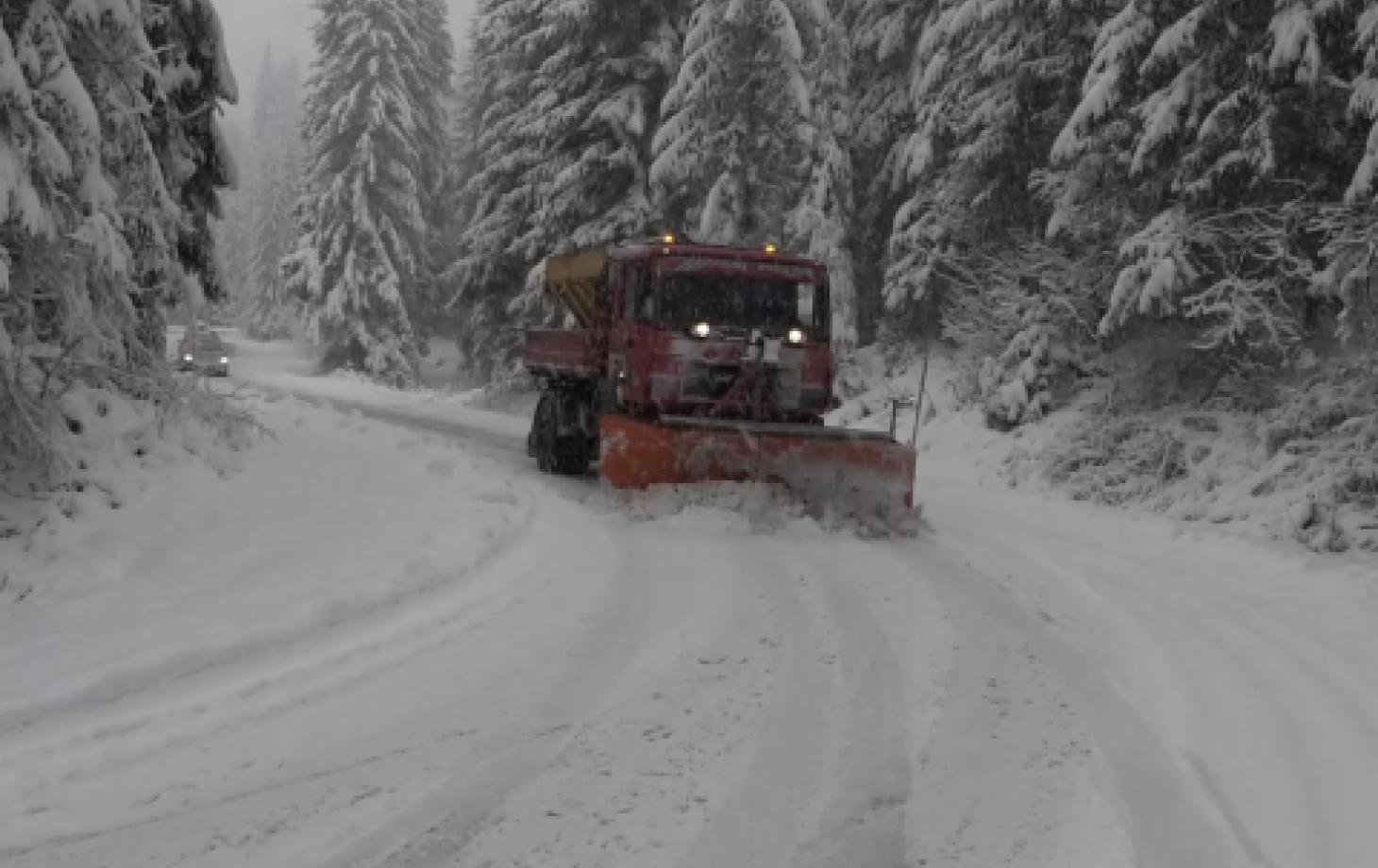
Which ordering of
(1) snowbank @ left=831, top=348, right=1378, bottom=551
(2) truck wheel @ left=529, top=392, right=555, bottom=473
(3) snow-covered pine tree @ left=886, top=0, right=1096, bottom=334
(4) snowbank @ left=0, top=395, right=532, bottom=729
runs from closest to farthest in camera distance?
(4) snowbank @ left=0, top=395, right=532, bottom=729 → (1) snowbank @ left=831, top=348, right=1378, bottom=551 → (2) truck wheel @ left=529, top=392, right=555, bottom=473 → (3) snow-covered pine tree @ left=886, top=0, right=1096, bottom=334

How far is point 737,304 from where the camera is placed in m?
12.0

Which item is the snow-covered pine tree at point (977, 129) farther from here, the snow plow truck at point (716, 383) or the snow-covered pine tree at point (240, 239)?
the snow-covered pine tree at point (240, 239)

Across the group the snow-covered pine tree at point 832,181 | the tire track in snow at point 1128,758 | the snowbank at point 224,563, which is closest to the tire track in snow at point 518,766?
the snowbank at point 224,563

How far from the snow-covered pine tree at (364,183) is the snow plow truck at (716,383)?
2404 centimetres

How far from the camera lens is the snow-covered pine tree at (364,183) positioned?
117 ft

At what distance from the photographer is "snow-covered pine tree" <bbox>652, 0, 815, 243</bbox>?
19141mm

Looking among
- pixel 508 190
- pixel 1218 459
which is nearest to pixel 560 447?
pixel 1218 459

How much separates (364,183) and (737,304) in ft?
89.2

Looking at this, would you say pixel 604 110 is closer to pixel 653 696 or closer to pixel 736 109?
pixel 736 109

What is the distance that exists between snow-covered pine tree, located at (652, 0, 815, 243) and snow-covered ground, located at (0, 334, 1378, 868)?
11.5 meters

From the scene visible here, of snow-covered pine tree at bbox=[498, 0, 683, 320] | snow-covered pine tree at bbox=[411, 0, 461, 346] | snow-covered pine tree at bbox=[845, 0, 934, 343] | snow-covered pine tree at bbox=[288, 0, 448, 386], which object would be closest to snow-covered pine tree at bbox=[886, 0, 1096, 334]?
snow-covered pine tree at bbox=[845, 0, 934, 343]

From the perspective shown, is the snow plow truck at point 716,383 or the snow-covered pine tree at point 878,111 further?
the snow-covered pine tree at point 878,111

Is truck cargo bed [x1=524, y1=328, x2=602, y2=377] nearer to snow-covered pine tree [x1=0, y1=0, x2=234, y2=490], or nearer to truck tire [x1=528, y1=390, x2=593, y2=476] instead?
truck tire [x1=528, y1=390, x2=593, y2=476]

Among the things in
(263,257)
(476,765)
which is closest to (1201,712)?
(476,765)
